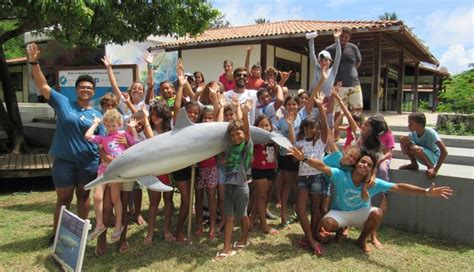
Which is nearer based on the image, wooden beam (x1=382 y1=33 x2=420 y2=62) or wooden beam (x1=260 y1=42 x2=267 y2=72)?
wooden beam (x1=382 y1=33 x2=420 y2=62)

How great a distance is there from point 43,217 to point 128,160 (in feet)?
10.4

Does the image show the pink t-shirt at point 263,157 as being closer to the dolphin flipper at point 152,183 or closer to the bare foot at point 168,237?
the bare foot at point 168,237

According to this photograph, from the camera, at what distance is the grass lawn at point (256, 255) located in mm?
4277

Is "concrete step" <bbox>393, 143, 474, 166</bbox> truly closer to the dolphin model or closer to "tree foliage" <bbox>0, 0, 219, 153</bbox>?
the dolphin model

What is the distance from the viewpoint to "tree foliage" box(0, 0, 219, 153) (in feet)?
25.1

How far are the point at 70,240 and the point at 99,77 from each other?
5206 mm

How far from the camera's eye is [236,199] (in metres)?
4.50

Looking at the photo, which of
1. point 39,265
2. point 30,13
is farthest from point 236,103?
point 30,13

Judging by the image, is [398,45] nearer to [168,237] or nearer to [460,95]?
[460,95]

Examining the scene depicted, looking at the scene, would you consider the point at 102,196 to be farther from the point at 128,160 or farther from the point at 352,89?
the point at 352,89

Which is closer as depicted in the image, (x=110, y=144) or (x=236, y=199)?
(x=110, y=144)

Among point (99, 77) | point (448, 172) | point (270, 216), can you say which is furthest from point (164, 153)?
point (99, 77)

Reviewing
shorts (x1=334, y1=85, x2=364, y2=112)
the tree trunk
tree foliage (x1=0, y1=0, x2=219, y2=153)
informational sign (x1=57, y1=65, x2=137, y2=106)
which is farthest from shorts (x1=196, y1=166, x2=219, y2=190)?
the tree trunk

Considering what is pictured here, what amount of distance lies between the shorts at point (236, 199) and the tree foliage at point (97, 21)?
15.6 ft
